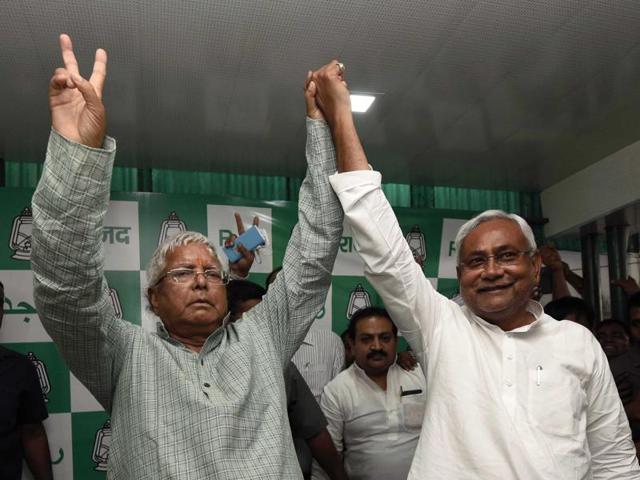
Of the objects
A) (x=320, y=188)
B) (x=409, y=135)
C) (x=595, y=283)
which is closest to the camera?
(x=320, y=188)

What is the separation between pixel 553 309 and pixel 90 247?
298 centimetres

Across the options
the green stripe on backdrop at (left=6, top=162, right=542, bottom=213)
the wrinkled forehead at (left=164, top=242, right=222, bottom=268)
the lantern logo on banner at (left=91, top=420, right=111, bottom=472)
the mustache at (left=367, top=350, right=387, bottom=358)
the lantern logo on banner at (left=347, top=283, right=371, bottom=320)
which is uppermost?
the green stripe on backdrop at (left=6, top=162, right=542, bottom=213)

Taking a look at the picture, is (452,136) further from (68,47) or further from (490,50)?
(68,47)

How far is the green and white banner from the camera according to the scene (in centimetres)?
355

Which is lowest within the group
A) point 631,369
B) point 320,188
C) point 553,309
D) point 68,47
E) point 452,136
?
point 631,369

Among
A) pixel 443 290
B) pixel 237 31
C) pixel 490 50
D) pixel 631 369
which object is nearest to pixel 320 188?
pixel 237 31

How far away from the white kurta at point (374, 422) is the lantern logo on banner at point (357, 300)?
1527 millimetres

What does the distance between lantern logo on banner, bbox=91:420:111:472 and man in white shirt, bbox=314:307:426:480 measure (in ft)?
5.32

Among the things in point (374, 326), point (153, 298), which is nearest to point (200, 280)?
point (153, 298)

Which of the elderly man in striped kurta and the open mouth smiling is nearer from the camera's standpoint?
the elderly man in striped kurta

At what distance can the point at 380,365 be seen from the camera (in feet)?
8.73

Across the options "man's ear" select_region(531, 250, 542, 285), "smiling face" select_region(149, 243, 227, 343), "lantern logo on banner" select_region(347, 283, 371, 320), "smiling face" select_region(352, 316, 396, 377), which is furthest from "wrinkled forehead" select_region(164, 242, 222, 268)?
"lantern logo on banner" select_region(347, 283, 371, 320)

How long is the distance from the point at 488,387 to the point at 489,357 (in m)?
0.09

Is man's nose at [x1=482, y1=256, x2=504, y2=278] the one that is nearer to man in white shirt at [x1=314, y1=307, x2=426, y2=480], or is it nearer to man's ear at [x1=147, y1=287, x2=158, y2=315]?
man's ear at [x1=147, y1=287, x2=158, y2=315]
